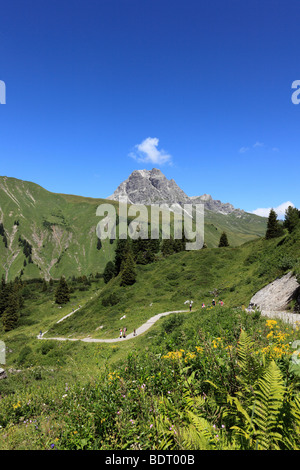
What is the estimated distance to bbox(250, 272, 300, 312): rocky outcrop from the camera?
16438 mm

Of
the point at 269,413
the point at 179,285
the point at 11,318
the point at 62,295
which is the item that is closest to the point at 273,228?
the point at 179,285

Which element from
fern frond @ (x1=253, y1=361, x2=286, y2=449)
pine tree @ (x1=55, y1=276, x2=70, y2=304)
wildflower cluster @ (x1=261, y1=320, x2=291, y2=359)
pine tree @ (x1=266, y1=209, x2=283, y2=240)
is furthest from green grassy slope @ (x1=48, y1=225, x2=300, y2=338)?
fern frond @ (x1=253, y1=361, x2=286, y2=449)

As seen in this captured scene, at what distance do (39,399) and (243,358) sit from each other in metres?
7.33

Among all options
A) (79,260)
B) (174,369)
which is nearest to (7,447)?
(174,369)

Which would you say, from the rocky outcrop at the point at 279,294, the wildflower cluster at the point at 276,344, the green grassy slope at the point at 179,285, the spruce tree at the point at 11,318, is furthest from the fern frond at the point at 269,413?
the spruce tree at the point at 11,318

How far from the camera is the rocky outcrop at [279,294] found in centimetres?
1644

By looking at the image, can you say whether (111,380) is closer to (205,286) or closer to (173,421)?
(173,421)

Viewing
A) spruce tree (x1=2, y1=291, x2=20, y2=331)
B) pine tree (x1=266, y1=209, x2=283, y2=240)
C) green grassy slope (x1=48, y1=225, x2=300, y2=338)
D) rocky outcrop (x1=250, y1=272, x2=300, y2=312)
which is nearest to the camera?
rocky outcrop (x1=250, y1=272, x2=300, y2=312)

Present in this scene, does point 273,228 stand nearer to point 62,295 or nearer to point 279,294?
point 279,294

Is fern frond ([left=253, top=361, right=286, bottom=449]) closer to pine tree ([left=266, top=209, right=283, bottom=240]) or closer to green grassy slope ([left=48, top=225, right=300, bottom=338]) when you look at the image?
green grassy slope ([left=48, top=225, right=300, bottom=338])

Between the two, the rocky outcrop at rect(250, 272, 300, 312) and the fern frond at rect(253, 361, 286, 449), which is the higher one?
the fern frond at rect(253, 361, 286, 449)

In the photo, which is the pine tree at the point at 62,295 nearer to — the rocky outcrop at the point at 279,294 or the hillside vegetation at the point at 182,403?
the rocky outcrop at the point at 279,294

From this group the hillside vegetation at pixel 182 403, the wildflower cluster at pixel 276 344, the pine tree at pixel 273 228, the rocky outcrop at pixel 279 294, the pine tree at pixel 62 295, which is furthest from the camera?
the pine tree at pixel 62 295

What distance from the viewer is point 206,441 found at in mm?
2889
